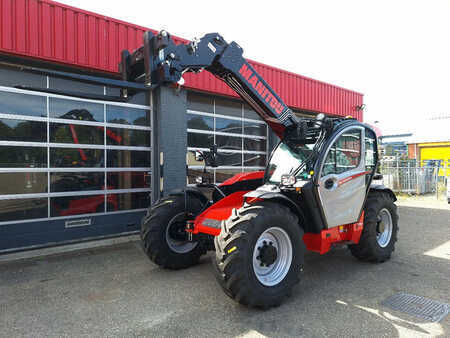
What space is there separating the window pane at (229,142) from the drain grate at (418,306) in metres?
6.29

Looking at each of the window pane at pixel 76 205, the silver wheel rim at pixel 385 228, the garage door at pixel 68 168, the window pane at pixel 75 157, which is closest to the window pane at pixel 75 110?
the garage door at pixel 68 168

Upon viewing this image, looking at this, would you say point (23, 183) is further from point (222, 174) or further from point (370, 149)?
point (370, 149)

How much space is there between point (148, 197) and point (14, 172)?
9.66 feet

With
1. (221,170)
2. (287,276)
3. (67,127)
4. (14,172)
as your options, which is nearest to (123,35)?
(67,127)

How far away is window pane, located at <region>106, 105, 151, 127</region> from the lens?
24.9ft

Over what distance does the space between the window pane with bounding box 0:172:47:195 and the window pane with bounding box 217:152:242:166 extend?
4.66 metres

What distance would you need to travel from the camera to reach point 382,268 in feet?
17.3

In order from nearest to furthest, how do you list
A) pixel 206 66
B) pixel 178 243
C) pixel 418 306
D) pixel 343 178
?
pixel 418 306 < pixel 206 66 < pixel 343 178 < pixel 178 243

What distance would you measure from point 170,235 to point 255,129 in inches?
254

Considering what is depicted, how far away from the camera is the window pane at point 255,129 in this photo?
10.5 metres

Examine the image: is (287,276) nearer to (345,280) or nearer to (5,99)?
(345,280)

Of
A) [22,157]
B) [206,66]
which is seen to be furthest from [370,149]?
[22,157]

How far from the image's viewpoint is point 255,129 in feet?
35.3

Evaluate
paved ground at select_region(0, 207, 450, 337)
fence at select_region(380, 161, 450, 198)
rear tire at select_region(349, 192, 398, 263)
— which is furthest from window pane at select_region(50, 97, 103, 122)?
fence at select_region(380, 161, 450, 198)
